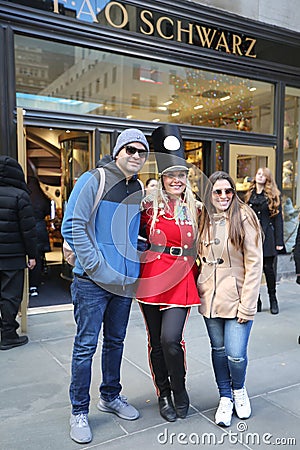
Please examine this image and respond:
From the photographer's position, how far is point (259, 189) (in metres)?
5.33

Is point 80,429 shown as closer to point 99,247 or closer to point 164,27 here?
point 99,247

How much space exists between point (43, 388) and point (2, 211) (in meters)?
1.78

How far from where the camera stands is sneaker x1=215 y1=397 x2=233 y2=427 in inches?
107

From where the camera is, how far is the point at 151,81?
253 inches

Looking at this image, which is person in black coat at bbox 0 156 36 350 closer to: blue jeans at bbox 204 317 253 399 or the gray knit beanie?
the gray knit beanie

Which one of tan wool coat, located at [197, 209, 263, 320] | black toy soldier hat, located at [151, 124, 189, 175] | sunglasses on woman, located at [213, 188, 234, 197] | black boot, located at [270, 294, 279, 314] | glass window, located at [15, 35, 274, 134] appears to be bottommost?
black boot, located at [270, 294, 279, 314]

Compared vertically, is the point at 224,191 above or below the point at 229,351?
above

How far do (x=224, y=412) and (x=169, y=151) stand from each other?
1778mm

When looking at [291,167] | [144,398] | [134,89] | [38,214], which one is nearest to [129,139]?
[144,398]

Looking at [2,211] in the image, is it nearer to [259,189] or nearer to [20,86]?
[20,86]

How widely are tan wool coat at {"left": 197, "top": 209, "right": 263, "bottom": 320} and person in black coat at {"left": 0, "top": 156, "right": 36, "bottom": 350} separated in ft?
7.02

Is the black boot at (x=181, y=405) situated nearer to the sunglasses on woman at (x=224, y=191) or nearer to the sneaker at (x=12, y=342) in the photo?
the sunglasses on woman at (x=224, y=191)

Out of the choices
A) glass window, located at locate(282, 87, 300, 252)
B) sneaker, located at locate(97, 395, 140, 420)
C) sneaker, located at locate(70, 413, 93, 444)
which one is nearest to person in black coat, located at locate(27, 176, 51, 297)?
sneaker, located at locate(97, 395, 140, 420)

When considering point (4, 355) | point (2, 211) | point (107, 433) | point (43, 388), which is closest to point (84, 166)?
point (2, 211)
